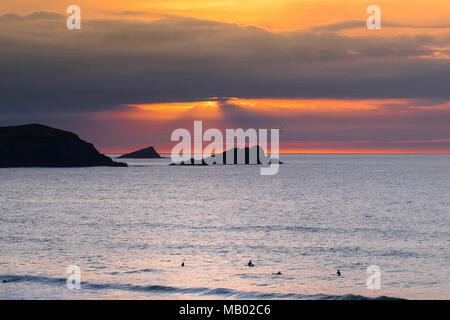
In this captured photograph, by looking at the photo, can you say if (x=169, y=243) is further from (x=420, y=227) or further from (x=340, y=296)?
(x=420, y=227)

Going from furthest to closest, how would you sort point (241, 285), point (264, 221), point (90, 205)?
point (90, 205) < point (264, 221) < point (241, 285)

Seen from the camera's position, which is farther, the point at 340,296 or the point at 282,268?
the point at 282,268

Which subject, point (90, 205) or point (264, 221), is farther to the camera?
point (90, 205)

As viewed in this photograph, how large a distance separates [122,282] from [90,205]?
235ft

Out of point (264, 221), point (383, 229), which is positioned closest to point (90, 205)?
point (264, 221)

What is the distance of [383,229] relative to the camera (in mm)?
76188
